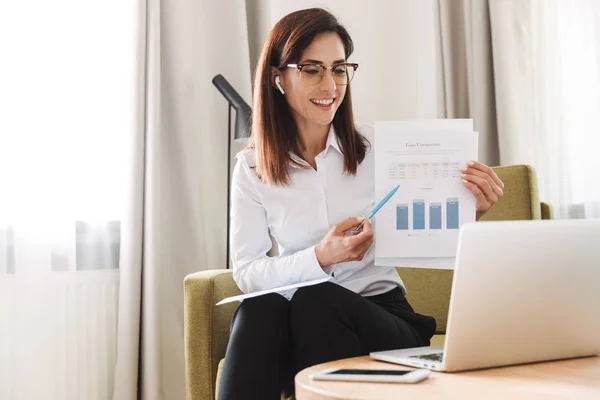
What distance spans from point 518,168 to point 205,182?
1.10 meters

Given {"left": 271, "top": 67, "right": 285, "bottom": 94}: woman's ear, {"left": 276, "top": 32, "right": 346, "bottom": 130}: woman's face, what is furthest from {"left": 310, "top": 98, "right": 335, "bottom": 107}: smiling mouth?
{"left": 271, "top": 67, "right": 285, "bottom": 94}: woman's ear

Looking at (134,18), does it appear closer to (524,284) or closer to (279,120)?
(279,120)

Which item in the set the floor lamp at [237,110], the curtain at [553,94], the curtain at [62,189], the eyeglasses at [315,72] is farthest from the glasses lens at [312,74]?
the curtain at [553,94]

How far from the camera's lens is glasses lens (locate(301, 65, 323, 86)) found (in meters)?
1.66

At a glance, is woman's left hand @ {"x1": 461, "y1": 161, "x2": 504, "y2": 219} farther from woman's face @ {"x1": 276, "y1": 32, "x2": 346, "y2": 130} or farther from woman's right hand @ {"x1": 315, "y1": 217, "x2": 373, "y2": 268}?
woman's face @ {"x1": 276, "y1": 32, "x2": 346, "y2": 130}

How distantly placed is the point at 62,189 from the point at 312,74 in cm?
106

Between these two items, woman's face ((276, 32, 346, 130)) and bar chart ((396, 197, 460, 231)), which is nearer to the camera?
bar chart ((396, 197, 460, 231))

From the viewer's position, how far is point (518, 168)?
1.98 meters

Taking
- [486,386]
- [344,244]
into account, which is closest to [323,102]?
[344,244]

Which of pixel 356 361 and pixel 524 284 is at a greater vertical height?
pixel 524 284

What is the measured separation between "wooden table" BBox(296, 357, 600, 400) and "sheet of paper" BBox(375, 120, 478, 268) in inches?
15.5

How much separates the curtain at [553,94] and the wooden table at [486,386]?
1438mm

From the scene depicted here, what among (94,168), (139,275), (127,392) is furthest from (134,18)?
(127,392)

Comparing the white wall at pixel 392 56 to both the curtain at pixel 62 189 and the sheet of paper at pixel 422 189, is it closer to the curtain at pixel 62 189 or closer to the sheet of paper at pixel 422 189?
the curtain at pixel 62 189
